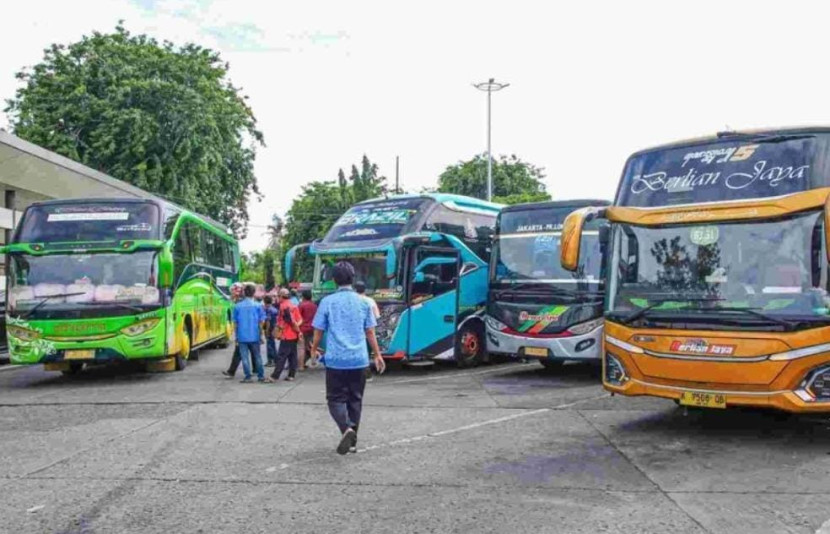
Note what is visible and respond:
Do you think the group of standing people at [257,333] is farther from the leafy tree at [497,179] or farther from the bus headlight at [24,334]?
the leafy tree at [497,179]

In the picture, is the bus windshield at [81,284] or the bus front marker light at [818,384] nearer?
the bus front marker light at [818,384]

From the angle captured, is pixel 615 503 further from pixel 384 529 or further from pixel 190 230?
pixel 190 230

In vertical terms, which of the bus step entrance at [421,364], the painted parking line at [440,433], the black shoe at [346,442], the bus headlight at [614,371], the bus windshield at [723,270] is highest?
the bus windshield at [723,270]

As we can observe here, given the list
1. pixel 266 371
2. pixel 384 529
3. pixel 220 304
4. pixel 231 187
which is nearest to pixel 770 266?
pixel 384 529

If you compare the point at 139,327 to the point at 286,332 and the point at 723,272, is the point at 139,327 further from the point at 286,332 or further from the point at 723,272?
the point at 723,272

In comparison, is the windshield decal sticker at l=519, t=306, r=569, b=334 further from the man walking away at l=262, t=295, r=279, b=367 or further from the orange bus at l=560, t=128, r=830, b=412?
the man walking away at l=262, t=295, r=279, b=367

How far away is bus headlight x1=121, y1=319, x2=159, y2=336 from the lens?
13.7 m

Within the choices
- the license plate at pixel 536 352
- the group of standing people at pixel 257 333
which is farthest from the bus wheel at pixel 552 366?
the group of standing people at pixel 257 333

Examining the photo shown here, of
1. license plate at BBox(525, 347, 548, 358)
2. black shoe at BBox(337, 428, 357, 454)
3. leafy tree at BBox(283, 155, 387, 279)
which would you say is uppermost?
leafy tree at BBox(283, 155, 387, 279)

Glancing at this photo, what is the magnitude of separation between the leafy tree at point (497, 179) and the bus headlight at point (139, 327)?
36.5 meters

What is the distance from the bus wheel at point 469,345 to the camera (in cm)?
1611

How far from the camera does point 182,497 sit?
6.13 meters

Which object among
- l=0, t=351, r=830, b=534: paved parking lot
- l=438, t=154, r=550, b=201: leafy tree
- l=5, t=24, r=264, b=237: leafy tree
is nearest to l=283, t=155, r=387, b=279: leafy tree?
l=438, t=154, r=550, b=201: leafy tree

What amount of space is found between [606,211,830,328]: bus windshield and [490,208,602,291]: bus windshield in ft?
15.8
